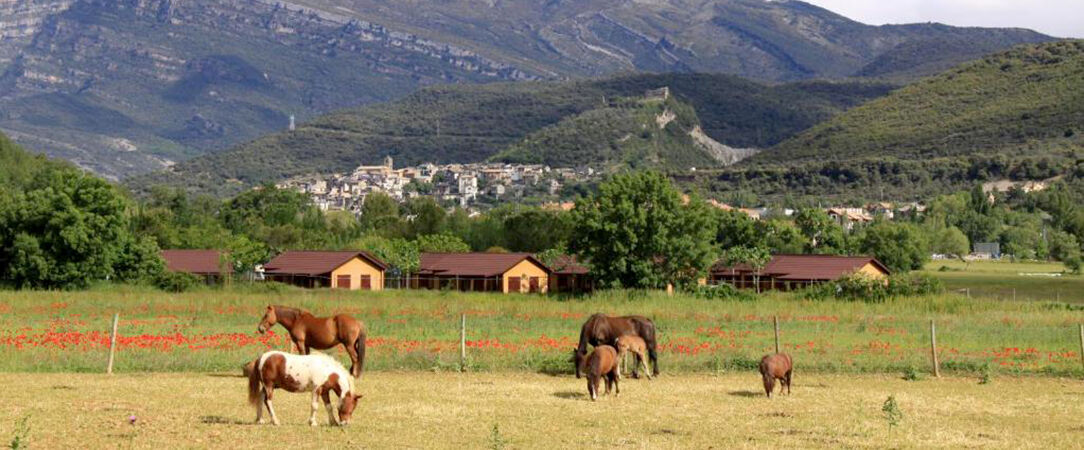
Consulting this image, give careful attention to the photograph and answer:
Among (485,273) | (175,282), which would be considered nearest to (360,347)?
(175,282)

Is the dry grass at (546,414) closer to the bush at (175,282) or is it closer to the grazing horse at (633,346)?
the grazing horse at (633,346)

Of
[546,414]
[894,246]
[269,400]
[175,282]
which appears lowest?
[546,414]

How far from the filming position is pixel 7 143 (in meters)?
149

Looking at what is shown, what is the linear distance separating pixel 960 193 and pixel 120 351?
172 metres

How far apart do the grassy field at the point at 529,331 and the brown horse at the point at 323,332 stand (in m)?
3.01

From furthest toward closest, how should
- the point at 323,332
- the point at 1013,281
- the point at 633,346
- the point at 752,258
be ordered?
the point at 1013,281, the point at 752,258, the point at 633,346, the point at 323,332

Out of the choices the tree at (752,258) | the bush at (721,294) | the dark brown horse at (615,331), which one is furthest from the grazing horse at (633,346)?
the tree at (752,258)

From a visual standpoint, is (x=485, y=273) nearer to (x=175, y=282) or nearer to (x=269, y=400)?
(x=175, y=282)

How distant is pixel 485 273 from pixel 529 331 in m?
44.8

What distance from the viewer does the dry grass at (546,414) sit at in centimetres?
2266

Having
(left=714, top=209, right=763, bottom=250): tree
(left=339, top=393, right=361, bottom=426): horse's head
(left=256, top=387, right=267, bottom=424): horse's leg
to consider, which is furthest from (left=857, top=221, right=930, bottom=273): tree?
(left=256, top=387, right=267, bottom=424): horse's leg

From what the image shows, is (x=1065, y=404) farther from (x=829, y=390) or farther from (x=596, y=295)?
(x=596, y=295)

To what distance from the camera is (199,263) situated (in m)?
94.4

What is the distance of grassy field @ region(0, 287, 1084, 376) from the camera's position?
34812 millimetres
